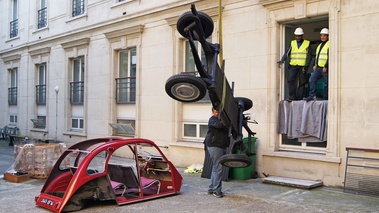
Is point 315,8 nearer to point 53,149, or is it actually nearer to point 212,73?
point 212,73

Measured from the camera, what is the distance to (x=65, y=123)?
57.1 feet

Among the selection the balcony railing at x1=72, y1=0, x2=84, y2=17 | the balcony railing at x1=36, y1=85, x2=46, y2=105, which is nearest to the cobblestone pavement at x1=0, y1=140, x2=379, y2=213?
the balcony railing at x1=72, y1=0, x2=84, y2=17

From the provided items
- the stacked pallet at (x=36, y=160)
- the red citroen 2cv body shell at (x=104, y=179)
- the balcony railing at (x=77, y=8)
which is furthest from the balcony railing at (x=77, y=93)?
the red citroen 2cv body shell at (x=104, y=179)

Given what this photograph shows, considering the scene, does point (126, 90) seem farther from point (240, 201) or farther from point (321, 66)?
point (240, 201)

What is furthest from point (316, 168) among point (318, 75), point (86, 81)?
point (86, 81)

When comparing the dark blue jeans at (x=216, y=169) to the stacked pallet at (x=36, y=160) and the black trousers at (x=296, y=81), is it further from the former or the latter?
the stacked pallet at (x=36, y=160)

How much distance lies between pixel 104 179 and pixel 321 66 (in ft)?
18.2

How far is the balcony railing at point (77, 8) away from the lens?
17.0 metres

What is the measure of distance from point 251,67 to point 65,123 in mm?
9915

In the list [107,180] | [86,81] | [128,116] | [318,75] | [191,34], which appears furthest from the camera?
[86,81]

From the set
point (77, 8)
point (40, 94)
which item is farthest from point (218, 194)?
point (40, 94)

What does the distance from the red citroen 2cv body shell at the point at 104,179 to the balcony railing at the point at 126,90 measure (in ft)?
18.6

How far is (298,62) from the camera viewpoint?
32.3 feet

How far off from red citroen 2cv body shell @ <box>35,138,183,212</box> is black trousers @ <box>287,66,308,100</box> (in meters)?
3.65
